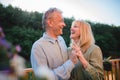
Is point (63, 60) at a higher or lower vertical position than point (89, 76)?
higher

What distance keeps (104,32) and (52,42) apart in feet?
22.4

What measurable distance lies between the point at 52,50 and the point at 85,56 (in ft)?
1.03

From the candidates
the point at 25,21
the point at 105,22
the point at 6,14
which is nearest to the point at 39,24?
the point at 25,21

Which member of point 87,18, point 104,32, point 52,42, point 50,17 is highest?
point 50,17

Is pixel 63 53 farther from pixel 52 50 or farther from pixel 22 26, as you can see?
pixel 22 26

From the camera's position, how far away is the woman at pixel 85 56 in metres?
1.87

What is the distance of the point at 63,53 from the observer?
1.83m

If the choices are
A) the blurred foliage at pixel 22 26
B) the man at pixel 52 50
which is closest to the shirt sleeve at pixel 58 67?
the man at pixel 52 50

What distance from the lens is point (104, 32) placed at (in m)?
8.51

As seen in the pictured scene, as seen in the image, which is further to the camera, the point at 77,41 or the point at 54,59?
the point at 77,41

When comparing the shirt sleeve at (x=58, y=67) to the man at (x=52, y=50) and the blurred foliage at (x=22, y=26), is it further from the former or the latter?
the blurred foliage at (x=22, y=26)

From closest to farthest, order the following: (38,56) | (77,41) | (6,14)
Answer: (38,56), (77,41), (6,14)

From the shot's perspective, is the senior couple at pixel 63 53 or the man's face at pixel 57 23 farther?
the man's face at pixel 57 23

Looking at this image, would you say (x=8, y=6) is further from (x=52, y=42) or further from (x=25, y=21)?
(x=52, y=42)
